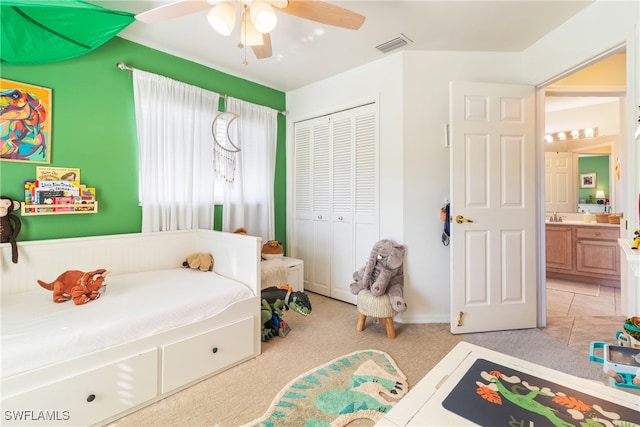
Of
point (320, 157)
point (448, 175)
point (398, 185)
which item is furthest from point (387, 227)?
point (320, 157)

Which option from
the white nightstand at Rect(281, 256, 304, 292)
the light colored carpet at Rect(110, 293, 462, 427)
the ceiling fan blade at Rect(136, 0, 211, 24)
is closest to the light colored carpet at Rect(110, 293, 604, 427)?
the light colored carpet at Rect(110, 293, 462, 427)

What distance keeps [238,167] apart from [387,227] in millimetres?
1665

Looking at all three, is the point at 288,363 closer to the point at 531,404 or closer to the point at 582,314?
the point at 531,404

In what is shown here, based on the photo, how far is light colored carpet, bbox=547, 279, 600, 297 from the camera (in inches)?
142

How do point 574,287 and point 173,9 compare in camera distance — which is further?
point 574,287

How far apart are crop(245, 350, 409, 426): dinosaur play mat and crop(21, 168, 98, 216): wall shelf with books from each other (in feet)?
6.43

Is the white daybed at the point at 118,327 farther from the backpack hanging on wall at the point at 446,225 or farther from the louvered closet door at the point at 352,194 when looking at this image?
the backpack hanging on wall at the point at 446,225

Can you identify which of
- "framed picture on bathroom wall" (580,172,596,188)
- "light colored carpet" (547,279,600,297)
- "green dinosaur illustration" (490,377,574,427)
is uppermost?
"framed picture on bathroom wall" (580,172,596,188)

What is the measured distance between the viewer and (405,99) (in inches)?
105

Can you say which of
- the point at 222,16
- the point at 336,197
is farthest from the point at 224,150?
the point at 222,16

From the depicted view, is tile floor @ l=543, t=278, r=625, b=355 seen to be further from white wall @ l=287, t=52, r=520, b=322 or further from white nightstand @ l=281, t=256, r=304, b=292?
white nightstand @ l=281, t=256, r=304, b=292

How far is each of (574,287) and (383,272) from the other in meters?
3.15

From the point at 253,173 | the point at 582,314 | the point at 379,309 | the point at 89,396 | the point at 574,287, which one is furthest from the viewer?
the point at 574,287

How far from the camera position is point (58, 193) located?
2.09 meters
